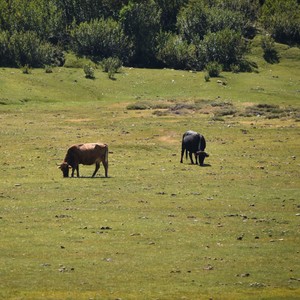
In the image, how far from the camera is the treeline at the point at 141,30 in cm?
Answer: 10625

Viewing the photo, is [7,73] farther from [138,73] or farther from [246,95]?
[246,95]

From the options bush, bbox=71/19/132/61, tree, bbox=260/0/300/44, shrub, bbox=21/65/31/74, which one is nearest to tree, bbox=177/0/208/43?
bush, bbox=71/19/132/61

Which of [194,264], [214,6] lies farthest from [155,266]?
[214,6]

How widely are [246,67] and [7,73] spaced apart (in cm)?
2774

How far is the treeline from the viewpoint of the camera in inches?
4183

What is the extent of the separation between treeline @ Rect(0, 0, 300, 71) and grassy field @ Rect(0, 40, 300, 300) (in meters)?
25.3

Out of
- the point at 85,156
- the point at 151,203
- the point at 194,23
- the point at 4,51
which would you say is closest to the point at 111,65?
the point at 4,51

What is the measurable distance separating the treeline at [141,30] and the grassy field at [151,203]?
25327mm

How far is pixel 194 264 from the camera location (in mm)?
28578

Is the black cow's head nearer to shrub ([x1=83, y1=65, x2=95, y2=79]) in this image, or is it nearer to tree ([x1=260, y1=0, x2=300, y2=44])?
shrub ([x1=83, y1=65, x2=95, y2=79])

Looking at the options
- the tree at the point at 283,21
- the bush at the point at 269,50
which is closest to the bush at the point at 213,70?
the bush at the point at 269,50

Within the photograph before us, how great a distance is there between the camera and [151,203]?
126 feet

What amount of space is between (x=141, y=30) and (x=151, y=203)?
76296 millimetres

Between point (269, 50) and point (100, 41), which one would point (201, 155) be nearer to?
point (100, 41)
